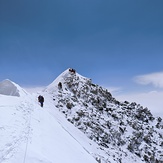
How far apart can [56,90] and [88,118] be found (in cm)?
827

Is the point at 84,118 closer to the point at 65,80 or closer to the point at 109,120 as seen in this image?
the point at 109,120

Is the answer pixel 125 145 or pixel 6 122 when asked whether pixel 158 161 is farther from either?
pixel 6 122

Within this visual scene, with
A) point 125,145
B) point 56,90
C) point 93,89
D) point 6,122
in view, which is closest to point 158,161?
point 125,145

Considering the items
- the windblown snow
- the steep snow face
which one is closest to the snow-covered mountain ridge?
the windblown snow

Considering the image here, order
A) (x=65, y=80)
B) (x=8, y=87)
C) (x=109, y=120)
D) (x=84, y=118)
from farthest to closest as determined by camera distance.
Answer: (x=65, y=80) → (x=109, y=120) → (x=8, y=87) → (x=84, y=118)

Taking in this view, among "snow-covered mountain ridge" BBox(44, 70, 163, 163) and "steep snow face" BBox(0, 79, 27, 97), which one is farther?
"steep snow face" BBox(0, 79, 27, 97)

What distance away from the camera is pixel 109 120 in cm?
3053

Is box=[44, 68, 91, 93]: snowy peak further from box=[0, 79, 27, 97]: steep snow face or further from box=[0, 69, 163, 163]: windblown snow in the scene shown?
box=[0, 79, 27, 97]: steep snow face

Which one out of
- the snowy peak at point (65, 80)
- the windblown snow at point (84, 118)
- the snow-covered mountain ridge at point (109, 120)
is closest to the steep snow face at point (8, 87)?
the windblown snow at point (84, 118)

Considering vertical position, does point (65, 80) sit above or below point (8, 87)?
above

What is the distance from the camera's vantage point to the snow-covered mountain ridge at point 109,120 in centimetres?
2514

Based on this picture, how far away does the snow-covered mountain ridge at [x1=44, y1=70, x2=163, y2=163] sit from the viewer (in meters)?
25.1

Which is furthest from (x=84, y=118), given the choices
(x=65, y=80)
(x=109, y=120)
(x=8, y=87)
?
(x=8, y=87)

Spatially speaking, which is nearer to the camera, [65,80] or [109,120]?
[109,120]
